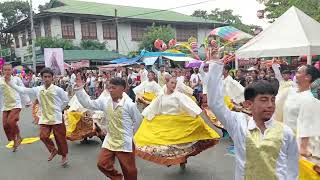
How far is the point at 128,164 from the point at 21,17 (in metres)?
39.1

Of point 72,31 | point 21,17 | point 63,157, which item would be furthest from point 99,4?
point 63,157

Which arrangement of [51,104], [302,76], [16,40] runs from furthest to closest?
[16,40] → [51,104] → [302,76]

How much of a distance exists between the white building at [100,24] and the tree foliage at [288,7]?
12891 mm

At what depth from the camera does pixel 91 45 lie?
32.9 m

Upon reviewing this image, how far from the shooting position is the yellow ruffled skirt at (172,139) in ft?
19.0

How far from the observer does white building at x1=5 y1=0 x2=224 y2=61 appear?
3222 centimetres

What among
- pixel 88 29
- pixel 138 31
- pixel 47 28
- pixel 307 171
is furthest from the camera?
pixel 138 31

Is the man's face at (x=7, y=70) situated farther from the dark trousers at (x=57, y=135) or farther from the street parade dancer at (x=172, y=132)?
the street parade dancer at (x=172, y=132)

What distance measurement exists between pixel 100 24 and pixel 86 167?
93.4ft

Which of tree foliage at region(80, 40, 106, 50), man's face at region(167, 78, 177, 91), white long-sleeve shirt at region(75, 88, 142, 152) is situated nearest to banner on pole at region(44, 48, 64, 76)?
tree foliage at region(80, 40, 106, 50)

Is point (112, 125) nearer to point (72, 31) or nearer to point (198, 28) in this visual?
point (72, 31)

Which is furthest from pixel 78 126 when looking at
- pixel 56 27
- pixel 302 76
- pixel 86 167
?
pixel 56 27

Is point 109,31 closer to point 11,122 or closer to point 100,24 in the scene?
point 100,24

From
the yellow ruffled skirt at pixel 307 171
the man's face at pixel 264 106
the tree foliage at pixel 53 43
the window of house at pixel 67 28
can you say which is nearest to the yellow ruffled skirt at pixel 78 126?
the yellow ruffled skirt at pixel 307 171
